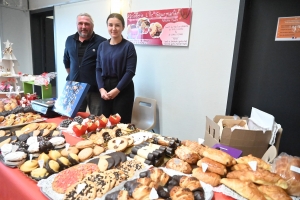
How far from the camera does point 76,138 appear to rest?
127 centimetres

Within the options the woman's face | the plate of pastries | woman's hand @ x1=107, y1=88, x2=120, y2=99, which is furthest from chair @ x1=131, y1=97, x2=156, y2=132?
the plate of pastries

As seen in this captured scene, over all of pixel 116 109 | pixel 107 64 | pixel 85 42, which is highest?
pixel 85 42

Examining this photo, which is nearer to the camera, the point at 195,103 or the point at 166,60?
the point at 195,103

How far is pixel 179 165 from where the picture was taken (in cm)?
92

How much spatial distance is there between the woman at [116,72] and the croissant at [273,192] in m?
1.48

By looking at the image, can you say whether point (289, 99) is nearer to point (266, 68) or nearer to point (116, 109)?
point (266, 68)

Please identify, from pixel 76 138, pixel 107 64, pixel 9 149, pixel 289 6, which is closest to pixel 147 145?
pixel 76 138

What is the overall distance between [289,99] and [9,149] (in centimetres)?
218

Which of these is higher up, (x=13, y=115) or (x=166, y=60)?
(x=166, y=60)

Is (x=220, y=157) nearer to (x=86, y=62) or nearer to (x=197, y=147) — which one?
(x=197, y=147)

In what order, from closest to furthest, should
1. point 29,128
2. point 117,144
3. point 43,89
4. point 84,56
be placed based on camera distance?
point 117,144
point 29,128
point 84,56
point 43,89

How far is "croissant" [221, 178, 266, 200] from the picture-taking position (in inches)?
28.5

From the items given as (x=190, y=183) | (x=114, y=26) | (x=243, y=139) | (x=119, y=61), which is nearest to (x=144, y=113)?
(x=119, y=61)

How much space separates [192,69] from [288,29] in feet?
3.10
